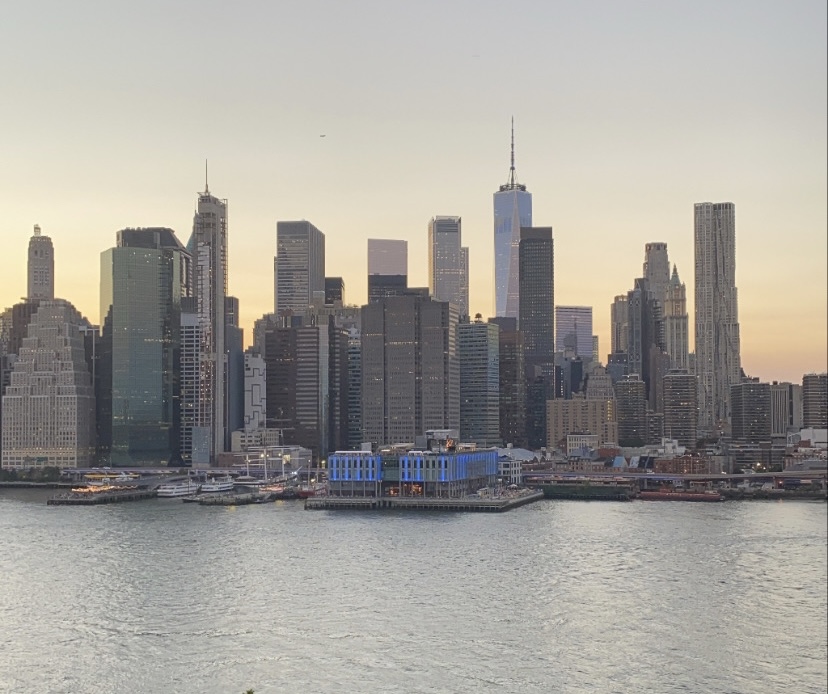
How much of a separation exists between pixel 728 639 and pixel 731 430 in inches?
1348

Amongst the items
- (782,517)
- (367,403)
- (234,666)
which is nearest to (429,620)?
(234,666)

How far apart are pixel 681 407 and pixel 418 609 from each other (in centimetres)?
4243

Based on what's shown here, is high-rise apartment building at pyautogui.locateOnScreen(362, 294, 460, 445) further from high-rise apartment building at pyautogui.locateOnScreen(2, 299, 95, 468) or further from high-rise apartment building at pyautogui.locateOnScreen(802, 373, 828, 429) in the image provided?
high-rise apartment building at pyautogui.locateOnScreen(802, 373, 828, 429)

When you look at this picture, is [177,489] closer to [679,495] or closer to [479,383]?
[679,495]

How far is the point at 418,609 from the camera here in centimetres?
1393

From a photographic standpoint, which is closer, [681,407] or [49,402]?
[49,402]

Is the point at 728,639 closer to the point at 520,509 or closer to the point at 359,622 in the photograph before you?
the point at 359,622

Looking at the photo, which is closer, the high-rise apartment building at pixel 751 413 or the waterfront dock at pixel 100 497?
the waterfront dock at pixel 100 497

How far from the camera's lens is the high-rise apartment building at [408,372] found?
45125 mm

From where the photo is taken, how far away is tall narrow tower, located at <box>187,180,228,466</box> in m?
48.9

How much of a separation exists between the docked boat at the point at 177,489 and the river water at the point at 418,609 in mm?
12684

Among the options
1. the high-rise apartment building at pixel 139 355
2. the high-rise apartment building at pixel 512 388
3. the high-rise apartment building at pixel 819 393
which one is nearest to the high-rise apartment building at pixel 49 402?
the high-rise apartment building at pixel 139 355

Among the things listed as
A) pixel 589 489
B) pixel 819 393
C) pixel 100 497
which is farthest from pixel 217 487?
pixel 819 393

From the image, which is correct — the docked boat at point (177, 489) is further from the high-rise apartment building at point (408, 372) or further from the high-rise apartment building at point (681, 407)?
the high-rise apartment building at point (681, 407)
